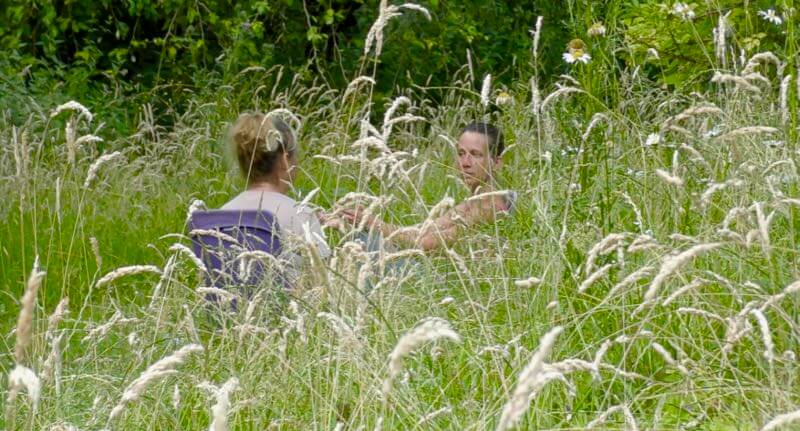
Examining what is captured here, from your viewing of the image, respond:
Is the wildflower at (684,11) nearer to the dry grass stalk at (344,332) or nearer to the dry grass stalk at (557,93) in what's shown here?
the dry grass stalk at (557,93)

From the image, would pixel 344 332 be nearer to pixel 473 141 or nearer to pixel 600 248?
pixel 600 248

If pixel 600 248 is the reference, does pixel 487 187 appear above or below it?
below

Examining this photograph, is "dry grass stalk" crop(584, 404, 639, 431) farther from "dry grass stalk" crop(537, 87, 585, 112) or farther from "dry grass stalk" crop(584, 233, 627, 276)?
"dry grass stalk" crop(537, 87, 585, 112)

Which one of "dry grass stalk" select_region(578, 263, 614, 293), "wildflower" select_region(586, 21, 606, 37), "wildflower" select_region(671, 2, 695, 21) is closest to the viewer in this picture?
"dry grass stalk" select_region(578, 263, 614, 293)

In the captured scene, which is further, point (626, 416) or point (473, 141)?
point (473, 141)

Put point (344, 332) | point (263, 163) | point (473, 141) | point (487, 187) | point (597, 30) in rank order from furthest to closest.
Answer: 1. point (473, 141)
2. point (487, 187)
3. point (263, 163)
4. point (597, 30)
5. point (344, 332)

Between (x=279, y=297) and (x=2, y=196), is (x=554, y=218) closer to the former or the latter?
(x=279, y=297)

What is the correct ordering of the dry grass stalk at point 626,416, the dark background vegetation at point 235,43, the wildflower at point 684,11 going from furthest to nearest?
the dark background vegetation at point 235,43, the wildflower at point 684,11, the dry grass stalk at point 626,416

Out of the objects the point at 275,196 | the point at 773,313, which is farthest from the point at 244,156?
the point at 773,313

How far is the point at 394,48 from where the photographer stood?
11.8 meters

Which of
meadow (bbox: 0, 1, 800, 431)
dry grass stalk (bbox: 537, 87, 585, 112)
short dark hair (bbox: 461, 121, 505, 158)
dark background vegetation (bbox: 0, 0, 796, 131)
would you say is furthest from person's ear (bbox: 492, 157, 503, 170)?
dark background vegetation (bbox: 0, 0, 796, 131)

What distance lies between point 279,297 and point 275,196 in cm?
152

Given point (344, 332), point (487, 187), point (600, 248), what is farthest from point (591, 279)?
point (487, 187)

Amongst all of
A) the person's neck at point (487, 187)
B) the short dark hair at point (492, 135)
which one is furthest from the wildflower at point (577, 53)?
the short dark hair at point (492, 135)
